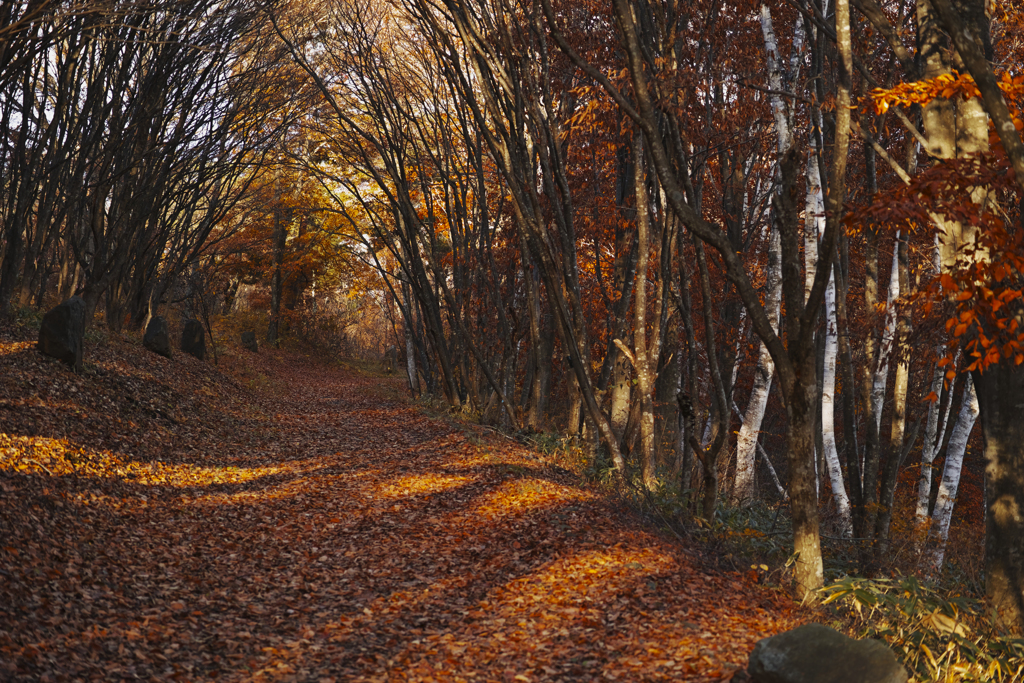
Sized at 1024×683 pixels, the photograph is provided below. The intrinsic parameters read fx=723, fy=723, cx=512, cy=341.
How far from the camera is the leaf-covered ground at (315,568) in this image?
411cm

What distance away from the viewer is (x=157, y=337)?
1444 cm

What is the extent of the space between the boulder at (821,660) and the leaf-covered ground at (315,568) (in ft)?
1.05

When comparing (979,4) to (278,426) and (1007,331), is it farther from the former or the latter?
(278,426)

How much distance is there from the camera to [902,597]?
489 centimetres

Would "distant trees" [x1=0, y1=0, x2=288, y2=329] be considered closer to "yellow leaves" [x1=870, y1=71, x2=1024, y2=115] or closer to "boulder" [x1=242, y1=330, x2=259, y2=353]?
"boulder" [x1=242, y1=330, x2=259, y2=353]

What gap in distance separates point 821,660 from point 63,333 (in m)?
9.57

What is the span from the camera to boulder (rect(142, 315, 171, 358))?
14.4 metres

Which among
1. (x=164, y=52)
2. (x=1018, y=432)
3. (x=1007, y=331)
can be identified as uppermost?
(x=164, y=52)

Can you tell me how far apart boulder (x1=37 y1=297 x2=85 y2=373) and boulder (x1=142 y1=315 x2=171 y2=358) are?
4817 mm

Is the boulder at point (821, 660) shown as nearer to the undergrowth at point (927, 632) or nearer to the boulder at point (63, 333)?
the undergrowth at point (927, 632)

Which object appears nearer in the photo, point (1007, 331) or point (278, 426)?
point (1007, 331)

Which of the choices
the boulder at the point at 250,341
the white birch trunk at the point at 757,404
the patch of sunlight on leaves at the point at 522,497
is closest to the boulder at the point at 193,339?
the boulder at the point at 250,341

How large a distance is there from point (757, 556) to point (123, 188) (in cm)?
1291

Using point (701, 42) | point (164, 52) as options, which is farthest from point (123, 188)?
point (701, 42)
